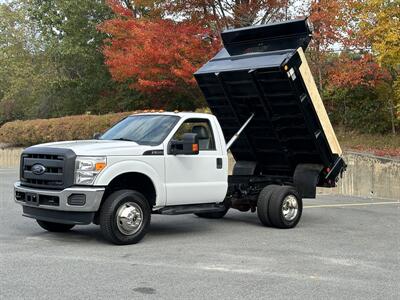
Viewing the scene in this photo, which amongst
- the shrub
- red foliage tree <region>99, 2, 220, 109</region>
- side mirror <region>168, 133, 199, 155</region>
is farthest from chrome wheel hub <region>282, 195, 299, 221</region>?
the shrub

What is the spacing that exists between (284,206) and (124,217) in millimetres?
3178

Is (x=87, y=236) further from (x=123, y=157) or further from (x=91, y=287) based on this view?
(x=91, y=287)

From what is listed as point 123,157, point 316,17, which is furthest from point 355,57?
point 123,157

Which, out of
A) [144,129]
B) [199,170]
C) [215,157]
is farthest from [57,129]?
[199,170]

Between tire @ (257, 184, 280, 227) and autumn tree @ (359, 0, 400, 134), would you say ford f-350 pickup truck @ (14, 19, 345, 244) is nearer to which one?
tire @ (257, 184, 280, 227)

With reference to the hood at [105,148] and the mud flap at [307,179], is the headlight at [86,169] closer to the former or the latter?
the hood at [105,148]

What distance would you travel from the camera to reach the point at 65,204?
7902mm

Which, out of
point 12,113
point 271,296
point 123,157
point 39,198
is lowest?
point 271,296

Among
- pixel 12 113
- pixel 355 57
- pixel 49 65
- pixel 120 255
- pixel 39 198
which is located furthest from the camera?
pixel 12 113

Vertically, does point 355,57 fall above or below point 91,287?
above

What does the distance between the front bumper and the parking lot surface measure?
1.30 feet

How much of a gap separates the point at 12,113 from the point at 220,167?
34.6m

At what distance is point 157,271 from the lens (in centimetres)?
669

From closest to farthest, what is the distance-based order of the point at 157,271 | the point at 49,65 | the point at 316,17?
the point at 157,271 < the point at 316,17 < the point at 49,65
